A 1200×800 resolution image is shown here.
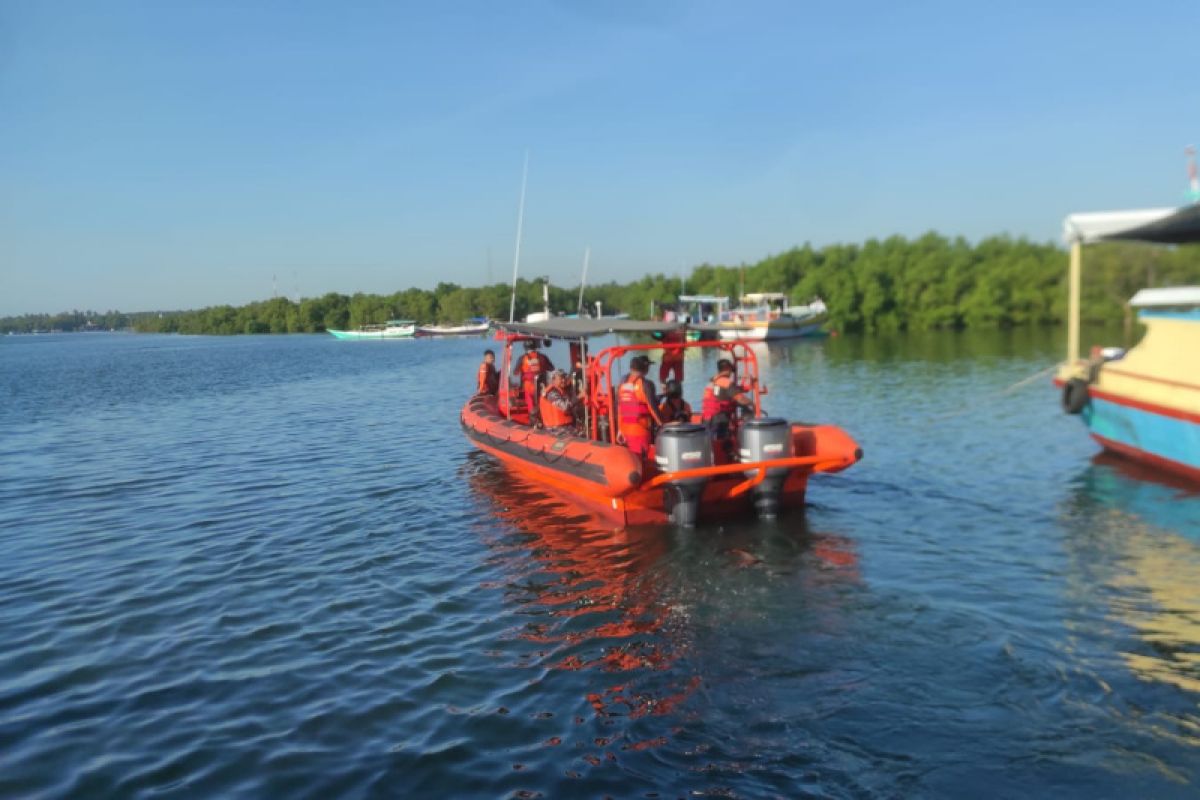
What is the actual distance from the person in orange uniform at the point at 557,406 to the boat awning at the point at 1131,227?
29.4ft

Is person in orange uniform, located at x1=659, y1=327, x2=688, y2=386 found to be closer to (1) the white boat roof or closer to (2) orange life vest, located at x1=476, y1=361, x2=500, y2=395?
(2) orange life vest, located at x1=476, y1=361, x2=500, y2=395

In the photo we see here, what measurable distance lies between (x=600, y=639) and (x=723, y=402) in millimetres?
4257

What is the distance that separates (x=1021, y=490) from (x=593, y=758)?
853cm

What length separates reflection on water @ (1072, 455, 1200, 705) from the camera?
228 inches

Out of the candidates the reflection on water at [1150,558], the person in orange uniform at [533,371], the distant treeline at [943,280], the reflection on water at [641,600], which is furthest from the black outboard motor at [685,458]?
the distant treeline at [943,280]

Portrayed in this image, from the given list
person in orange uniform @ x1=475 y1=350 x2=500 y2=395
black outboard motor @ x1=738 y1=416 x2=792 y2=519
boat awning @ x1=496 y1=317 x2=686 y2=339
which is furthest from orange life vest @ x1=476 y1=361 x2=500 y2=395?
black outboard motor @ x1=738 y1=416 x2=792 y2=519

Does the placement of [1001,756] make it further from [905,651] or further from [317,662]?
[317,662]

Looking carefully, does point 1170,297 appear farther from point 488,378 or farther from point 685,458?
point 488,378

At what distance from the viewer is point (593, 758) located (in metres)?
4.93

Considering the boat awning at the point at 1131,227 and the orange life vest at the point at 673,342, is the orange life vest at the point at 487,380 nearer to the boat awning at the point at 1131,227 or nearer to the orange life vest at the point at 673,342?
the orange life vest at the point at 673,342

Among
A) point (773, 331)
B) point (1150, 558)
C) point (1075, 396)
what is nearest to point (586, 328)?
point (1150, 558)

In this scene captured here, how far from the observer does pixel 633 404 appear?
979 cm

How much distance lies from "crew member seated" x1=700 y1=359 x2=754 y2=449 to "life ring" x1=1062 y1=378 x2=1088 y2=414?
6.75m

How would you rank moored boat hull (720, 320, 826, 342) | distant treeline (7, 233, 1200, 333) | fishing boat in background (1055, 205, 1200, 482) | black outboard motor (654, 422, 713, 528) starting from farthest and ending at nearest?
moored boat hull (720, 320, 826, 342) < distant treeline (7, 233, 1200, 333) < fishing boat in background (1055, 205, 1200, 482) < black outboard motor (654, 422, 713, 528)
